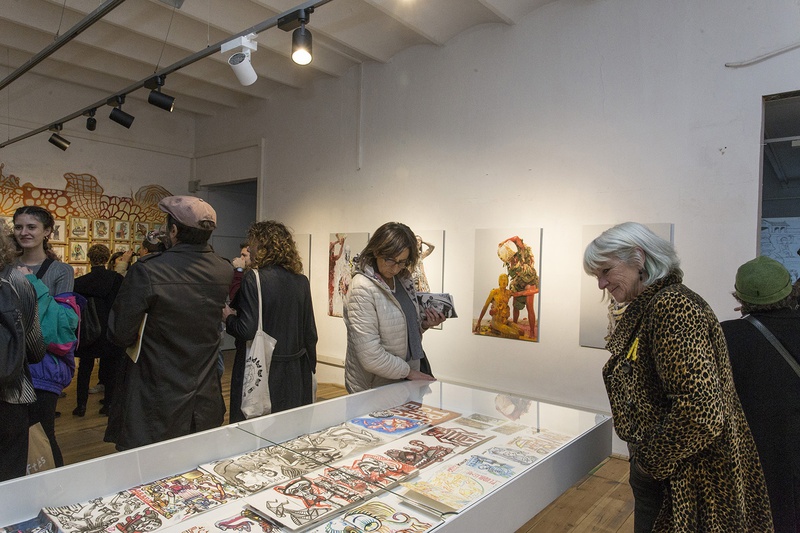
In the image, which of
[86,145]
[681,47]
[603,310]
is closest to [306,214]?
[86,145]

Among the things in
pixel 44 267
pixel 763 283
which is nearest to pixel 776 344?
pixel 763 283

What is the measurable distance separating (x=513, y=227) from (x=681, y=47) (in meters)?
2.09

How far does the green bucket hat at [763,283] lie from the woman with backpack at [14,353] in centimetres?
290

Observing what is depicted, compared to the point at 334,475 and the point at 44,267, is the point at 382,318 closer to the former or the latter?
the point at 334,475

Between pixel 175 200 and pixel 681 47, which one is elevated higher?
pixel 681 47

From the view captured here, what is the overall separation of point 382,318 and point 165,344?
3.43ft

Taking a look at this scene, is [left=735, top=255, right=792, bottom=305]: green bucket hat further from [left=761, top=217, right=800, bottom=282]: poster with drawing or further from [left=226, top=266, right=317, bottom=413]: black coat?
[left=761, top=217, right=800, bottom=282]: poster with drawing

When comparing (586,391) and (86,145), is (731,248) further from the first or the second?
(86,145)

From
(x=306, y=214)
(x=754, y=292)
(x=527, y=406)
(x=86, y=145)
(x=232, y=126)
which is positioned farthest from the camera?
(x=232, y=126)

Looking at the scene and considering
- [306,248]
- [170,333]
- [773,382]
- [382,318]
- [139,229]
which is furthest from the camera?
[139,229]

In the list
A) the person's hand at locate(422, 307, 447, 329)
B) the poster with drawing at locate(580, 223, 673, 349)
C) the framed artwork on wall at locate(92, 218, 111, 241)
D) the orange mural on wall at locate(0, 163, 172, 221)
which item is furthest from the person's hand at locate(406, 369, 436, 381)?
the framed artwork on wall at locate(92, 218, 111, 241)

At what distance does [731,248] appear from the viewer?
3982 millimetres

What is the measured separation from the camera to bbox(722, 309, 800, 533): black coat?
2.10m

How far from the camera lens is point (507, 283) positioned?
5176mm
